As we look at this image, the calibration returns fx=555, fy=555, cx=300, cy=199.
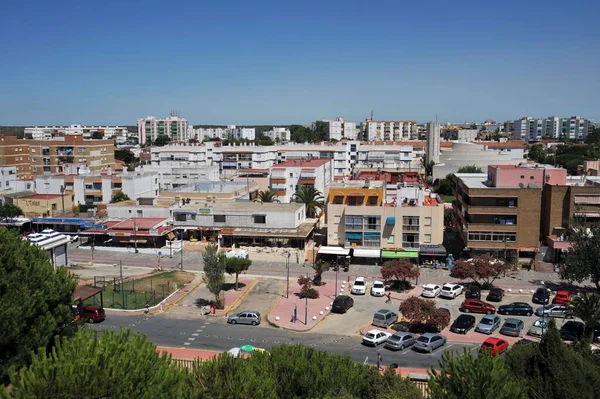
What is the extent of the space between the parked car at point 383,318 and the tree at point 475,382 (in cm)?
1590

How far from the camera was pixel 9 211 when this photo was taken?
180 ft

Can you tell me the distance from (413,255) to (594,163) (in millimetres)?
44085

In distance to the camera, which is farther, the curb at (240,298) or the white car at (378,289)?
the white car at (378,289)

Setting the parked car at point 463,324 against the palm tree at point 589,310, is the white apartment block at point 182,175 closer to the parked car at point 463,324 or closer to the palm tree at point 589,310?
the parked car at point 463,324

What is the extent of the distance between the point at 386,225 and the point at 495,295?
11503mm

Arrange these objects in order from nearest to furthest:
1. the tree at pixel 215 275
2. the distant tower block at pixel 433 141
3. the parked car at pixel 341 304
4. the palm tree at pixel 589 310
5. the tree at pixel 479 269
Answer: the palm tree at pixel 589 310
the parked car at pixel 341 304
the tree at pixel 215 275
the tree at pixel 479 269
the distant tower block at pixel 433 141

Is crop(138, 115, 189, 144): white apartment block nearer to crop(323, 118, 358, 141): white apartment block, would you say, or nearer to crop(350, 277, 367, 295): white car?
crop(323, 118, 358, 141): white apartment block

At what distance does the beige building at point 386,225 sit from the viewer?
145 ft

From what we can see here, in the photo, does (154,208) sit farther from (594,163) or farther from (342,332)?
(594,163)

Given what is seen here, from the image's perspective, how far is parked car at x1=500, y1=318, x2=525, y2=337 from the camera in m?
28.5

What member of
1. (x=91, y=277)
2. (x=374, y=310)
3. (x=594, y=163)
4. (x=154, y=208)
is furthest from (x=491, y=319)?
(x=594, y=163)

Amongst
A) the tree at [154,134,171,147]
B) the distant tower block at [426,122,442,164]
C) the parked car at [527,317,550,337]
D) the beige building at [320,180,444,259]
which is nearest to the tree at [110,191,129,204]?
the beige building at [320,180,444,259]

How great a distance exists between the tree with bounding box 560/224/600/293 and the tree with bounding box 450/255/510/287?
155 inches

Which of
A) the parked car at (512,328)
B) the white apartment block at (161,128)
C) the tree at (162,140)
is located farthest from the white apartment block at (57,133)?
the parked car at (512,328)
